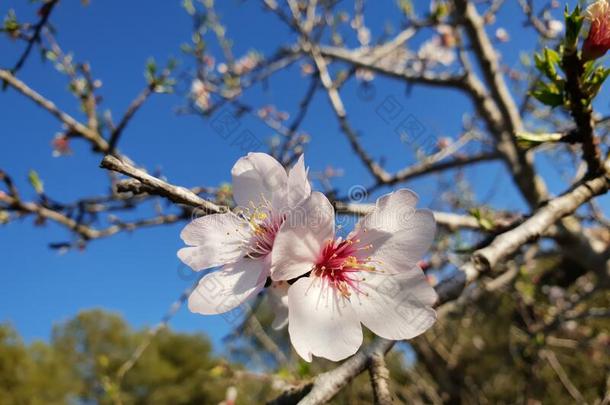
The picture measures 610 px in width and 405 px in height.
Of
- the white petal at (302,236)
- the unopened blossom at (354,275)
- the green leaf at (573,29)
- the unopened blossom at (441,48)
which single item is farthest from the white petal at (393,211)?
the unopened blossom at (441,48)

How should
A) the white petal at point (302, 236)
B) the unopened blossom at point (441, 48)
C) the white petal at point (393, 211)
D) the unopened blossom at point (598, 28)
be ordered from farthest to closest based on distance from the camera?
the unopened blossom at point (441, 48), the unopened blossom at point (598, 28), the white petal at point (393, 211), the white petal at point (302, 236)

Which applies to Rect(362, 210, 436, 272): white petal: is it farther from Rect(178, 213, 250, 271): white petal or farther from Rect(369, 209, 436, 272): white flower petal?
Rect(178, 213, 250, 271): white petal

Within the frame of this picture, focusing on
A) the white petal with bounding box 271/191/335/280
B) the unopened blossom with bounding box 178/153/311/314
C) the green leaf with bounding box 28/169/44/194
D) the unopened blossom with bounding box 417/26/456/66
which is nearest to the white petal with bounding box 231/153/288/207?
the unopened blossom with bounding box 178/153/311/314

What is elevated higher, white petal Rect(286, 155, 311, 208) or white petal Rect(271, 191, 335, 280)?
white petal Rect(286, 155, 311, 208)

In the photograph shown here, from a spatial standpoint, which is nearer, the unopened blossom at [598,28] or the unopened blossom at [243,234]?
the unopened blossom at [243,234]

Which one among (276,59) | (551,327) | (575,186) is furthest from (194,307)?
(276,59)

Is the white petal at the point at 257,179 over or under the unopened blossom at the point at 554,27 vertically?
over

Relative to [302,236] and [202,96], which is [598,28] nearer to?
[302,236]

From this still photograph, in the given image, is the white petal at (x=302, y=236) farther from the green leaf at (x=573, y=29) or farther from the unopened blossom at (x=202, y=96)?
the unopened blossom at (x=202, y=96)

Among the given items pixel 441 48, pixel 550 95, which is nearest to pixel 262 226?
pixel 550 95
